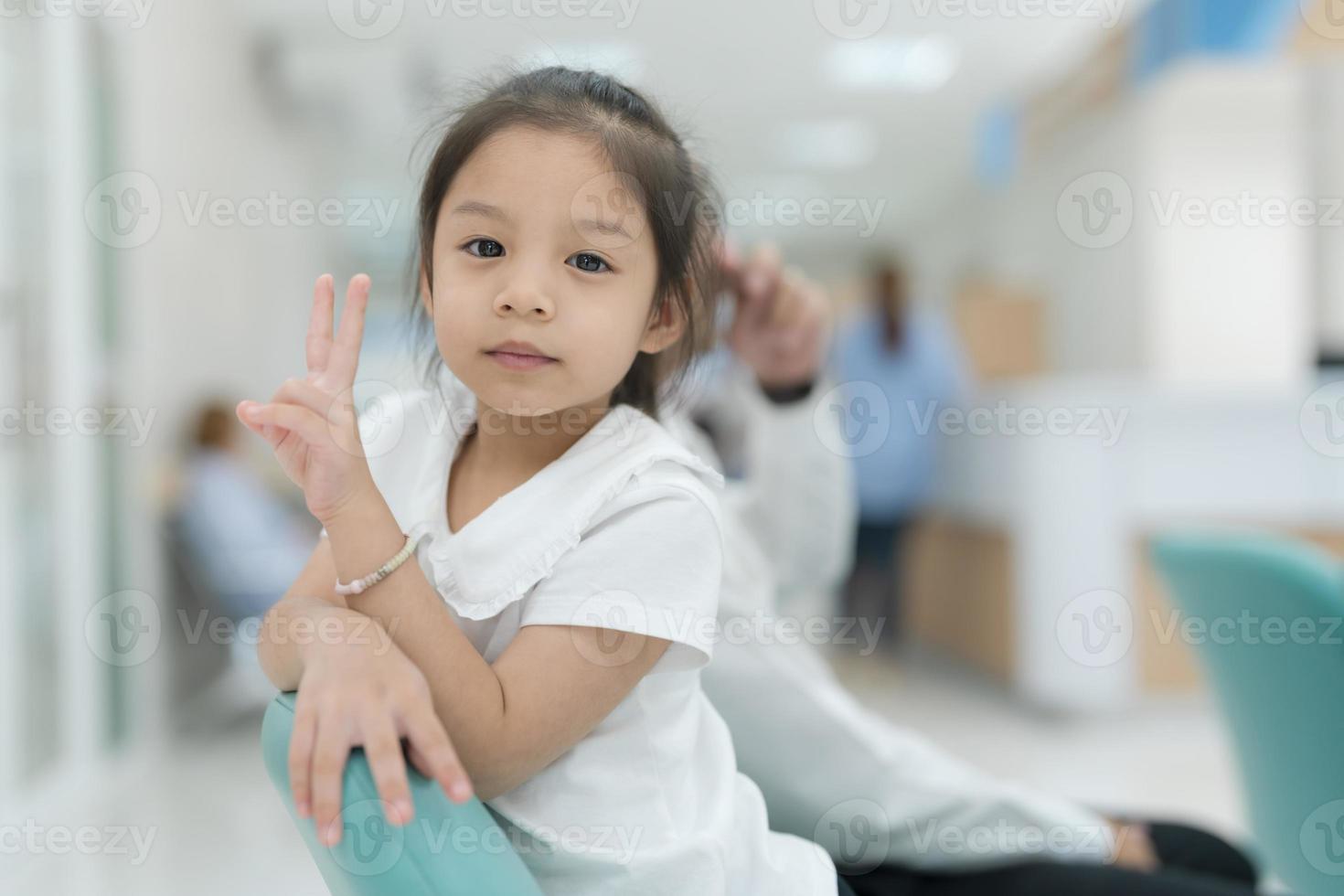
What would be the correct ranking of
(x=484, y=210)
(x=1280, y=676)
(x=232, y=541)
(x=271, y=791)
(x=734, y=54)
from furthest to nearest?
(x=734, y=54) < (x=232, y=541) < (x=271, y=791) < (x=1280, y=676) < (x=484, y=210)

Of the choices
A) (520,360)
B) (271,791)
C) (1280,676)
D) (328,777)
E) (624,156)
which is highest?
(624,156)

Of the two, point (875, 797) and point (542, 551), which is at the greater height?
point (542, 551)

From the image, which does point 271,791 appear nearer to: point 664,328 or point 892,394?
point 892,394

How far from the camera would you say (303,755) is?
21.6 inches

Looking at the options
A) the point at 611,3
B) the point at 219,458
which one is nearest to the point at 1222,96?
the point at 611,3

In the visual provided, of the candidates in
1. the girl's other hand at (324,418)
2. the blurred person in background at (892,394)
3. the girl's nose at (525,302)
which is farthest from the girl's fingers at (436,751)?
the blurred person in background at (892,394)

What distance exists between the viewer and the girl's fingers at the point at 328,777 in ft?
1.77

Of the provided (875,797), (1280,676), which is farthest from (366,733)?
(1280,676)

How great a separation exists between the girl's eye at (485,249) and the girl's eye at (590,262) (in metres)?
0.05

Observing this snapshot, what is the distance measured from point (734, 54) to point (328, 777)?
610 cm

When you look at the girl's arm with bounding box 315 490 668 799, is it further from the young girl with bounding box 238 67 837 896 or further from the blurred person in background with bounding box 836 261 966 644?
the blurred person in background with bounding box 836 261 966 644

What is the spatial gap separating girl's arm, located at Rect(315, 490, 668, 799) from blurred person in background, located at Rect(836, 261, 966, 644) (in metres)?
3.31

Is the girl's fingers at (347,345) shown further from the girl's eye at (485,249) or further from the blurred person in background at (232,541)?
the blurred person in background at (232,541)

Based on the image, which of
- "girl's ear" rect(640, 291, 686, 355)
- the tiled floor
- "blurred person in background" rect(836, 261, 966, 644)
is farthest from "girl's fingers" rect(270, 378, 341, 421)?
"blurred person in background" rect(836, 261, 966, 644)
